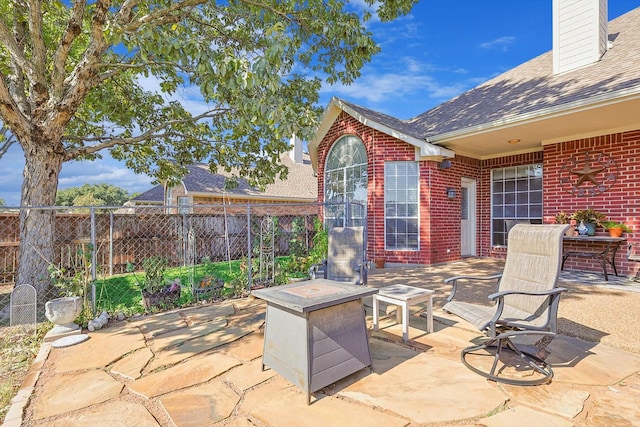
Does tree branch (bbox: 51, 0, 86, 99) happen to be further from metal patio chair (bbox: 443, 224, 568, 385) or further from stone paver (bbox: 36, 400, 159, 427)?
metal patio chair (bbox: 443, 224, 568, 385)

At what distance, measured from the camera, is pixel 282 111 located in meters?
4.35

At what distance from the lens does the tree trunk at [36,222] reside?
16.4ft

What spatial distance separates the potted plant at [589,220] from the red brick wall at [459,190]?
0.49ft

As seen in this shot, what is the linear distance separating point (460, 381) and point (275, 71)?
4004mm

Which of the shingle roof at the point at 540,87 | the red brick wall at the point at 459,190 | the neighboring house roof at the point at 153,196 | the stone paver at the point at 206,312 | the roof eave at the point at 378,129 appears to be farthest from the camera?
the neighboring house roof at the point at 153,196

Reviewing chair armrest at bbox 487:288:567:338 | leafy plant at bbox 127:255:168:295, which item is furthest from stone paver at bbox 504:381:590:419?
leafy plant at bbox 127:255:168:295

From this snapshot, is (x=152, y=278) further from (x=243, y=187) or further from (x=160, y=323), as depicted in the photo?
(x=243, y=187)

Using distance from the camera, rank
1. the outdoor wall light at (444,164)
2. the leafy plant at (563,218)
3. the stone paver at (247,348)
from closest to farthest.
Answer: the stone paver at (247,348) → the leafy plant at (563,218) → the outdoor wall light at (444,164)

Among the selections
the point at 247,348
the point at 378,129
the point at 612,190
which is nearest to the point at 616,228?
the point at 612,190

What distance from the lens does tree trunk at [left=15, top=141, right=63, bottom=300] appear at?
5.01 metres

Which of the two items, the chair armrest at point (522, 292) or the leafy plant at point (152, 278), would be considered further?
the leafy plant at point (152, 278)

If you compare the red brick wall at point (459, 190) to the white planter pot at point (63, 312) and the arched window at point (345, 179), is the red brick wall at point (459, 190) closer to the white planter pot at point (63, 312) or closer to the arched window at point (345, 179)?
the arched window at point (345, 179)

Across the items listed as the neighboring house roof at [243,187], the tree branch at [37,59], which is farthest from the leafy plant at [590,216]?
the neighboring house roof at [243,187]

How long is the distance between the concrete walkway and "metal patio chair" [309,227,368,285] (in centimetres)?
158
